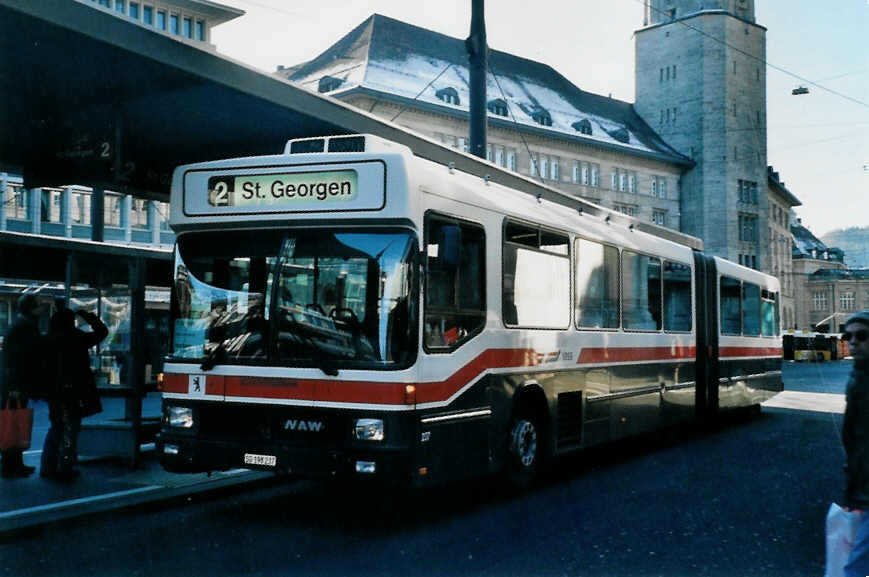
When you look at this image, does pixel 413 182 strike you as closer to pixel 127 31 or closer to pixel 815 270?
pixel 127 31

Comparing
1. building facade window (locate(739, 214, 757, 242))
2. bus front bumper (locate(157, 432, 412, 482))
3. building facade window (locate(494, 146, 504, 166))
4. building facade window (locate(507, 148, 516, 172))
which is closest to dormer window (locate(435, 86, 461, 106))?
building facade window (locate(494, 146, 504, 166))

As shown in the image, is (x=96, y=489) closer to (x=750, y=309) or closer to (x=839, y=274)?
(x=750, y=309)

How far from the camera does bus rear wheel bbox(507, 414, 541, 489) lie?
9445 millimetres

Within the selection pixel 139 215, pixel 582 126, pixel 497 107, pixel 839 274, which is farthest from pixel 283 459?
pixel 839 274

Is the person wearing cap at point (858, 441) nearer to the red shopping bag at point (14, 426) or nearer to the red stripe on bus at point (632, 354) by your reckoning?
the red stripe on bus at point (632, 354)

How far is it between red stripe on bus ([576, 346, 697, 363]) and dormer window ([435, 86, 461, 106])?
172ft

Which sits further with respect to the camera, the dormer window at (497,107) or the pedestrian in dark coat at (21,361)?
the dormer window at (497,107)

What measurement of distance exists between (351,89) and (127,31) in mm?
51527

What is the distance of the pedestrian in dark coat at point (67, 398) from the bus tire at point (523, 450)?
409 cm

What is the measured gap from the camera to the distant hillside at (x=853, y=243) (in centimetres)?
12718

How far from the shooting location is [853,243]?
134875 millimetres

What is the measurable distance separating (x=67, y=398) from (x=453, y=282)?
13.5 feet

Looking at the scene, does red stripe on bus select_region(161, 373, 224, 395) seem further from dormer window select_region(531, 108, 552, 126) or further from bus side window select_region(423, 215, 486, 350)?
dormer window select_region(531, 108, 552, 126)

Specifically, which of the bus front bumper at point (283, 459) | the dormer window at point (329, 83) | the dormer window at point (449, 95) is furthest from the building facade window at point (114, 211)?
the bus front bumper at point (283, 459)
